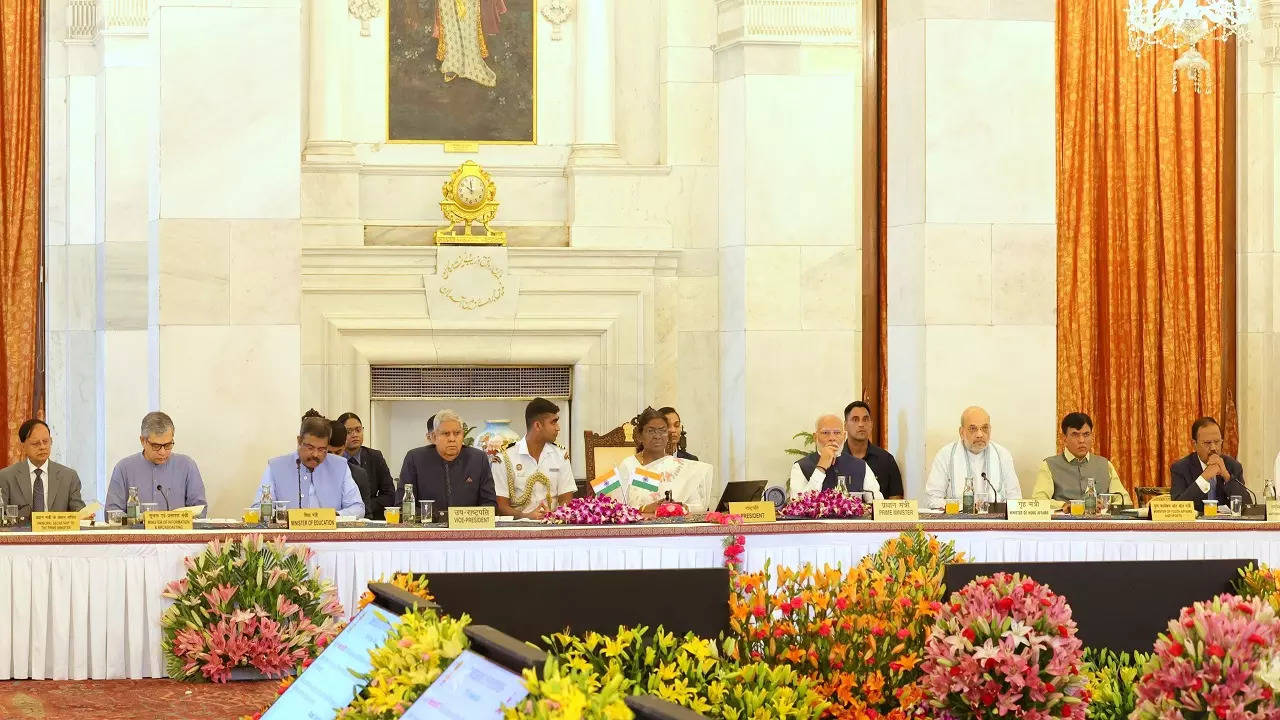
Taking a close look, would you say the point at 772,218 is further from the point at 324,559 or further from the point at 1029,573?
the point at 1029,573

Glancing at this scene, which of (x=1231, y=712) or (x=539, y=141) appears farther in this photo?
(x=539, y=141)

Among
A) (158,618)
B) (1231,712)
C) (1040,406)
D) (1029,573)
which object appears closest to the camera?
(1231,712)

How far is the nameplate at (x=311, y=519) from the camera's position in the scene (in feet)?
23.1

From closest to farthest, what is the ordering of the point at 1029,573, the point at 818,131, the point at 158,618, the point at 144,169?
the point at 1029,573, the point at 158,618, the point at 818,131, the point at 144,169

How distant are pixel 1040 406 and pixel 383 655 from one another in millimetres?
7652

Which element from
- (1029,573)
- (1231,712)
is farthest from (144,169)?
(1231,712)

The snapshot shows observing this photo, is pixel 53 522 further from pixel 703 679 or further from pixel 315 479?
pixel 703 679

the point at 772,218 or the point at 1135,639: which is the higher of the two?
the point at 772,218

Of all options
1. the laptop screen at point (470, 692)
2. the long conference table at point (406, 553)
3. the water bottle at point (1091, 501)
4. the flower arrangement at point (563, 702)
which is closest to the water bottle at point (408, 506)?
the long conference table at point (406, 553)

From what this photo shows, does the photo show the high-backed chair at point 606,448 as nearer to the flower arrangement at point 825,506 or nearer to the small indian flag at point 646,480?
the small indian flag at point 646,480

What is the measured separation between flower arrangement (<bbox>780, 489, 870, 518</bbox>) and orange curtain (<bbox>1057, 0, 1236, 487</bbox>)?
16.1 feet

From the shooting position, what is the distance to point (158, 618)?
6.80m

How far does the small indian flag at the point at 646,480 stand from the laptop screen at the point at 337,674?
176 inches

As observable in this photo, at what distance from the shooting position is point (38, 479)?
27.1 ft
